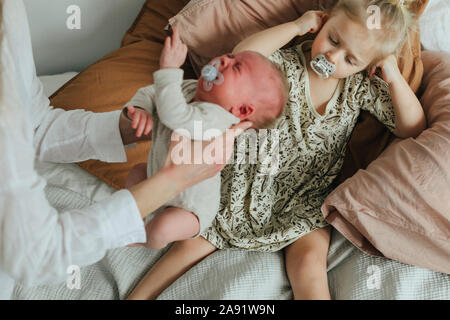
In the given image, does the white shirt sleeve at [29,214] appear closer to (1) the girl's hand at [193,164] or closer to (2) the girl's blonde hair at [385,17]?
(1) the girl's hand at [193,164]

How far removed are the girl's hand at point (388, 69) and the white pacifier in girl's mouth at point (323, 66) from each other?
0.41 ft

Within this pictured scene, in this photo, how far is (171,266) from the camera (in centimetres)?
108

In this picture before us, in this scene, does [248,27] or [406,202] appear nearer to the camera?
[406,202]

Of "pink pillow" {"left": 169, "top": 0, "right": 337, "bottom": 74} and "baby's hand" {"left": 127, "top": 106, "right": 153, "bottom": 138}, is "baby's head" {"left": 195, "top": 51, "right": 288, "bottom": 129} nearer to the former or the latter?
"baby's hand" {"left": 127, "top": 106, "right": 153, "bottom": 138}

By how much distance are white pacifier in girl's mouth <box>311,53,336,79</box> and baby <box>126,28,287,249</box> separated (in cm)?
17

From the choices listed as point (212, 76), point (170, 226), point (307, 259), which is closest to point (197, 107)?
point (212, 76)

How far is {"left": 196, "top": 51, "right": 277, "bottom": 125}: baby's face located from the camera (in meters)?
0.82

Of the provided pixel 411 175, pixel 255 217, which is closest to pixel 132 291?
pixel 255 217

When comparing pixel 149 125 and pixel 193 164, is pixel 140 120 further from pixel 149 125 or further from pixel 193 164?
pixel 193 164

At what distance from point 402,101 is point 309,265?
0.48 meters

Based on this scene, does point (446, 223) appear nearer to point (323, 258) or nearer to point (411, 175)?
point (411, 175)

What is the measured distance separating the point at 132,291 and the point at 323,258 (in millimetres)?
501

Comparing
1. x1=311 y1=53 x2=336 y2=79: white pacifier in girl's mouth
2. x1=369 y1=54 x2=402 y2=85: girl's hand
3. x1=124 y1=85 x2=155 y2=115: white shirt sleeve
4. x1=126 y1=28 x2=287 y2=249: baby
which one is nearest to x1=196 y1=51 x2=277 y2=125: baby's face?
x1=126 y1=28 x2=287 y2=249: baby

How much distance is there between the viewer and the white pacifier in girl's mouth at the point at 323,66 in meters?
1.02
